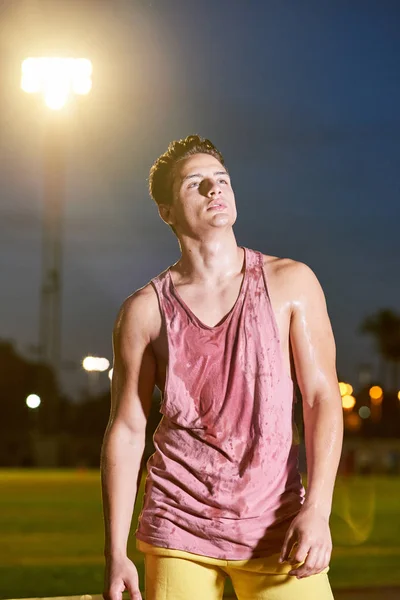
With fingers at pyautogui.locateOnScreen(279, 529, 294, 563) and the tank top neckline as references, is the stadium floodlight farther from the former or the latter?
fingers at pyautogui.locateOnScreen(279, 529, 294, 563)

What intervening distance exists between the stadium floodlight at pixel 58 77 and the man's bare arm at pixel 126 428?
1113 cm

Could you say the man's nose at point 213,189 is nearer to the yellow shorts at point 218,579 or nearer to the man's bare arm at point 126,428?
the man's bare arm at point 126,428

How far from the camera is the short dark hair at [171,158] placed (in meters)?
3.34

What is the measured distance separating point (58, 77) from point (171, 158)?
12.7 metres

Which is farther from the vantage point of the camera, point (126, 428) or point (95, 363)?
point (95, 363)

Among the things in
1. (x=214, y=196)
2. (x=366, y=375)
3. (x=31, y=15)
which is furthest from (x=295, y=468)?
(x=366, y=375)

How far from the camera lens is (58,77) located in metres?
15.6

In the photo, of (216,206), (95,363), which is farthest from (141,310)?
(95,363)

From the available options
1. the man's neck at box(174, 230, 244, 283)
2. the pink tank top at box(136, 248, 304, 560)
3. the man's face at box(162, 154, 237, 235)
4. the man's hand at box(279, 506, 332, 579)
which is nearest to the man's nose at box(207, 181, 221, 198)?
the man's face at box(162, 154, 237, 235)

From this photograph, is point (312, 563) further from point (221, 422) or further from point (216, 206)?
point (216, 206)

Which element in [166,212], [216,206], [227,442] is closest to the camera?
[227,442]

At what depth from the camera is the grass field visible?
1088 centimetres

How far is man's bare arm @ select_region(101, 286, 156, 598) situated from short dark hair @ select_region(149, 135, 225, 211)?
32cm

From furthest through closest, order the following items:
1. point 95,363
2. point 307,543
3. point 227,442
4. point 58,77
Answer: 1. point 95,363
2. point 58,77
3. point 227,442
4. point 307,543
